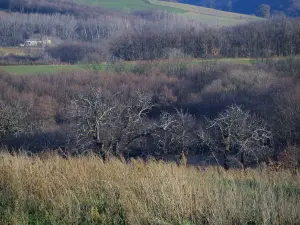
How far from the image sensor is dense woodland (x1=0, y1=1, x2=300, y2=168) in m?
24.0

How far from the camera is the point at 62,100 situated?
51906mm

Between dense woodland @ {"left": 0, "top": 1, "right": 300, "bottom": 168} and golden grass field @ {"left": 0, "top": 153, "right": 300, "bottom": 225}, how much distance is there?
5.01 m

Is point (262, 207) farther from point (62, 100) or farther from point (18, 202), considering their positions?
point (62, 100)

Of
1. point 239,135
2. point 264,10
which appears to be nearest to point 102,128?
point 239,135

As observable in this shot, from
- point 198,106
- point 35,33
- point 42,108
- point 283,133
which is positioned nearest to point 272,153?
point 283,133

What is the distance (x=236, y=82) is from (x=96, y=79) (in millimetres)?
18920

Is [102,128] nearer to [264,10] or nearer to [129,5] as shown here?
[129,5]

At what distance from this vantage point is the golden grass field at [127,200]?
15.5ft

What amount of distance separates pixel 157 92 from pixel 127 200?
158 ft

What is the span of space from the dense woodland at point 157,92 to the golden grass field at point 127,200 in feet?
16.4

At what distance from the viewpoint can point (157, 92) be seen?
52969mm

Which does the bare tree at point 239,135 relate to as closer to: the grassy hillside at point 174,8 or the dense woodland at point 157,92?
the dense woodland at point 157,92

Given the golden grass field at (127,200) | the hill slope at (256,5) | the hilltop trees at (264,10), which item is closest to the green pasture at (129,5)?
the hilltop trees at (264,10)

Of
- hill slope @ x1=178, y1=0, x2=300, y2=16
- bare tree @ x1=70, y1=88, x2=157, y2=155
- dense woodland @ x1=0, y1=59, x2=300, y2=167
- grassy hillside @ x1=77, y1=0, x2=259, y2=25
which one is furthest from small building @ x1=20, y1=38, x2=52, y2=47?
bare tree @ x1=70, y1=88, x2=157, y2=155
